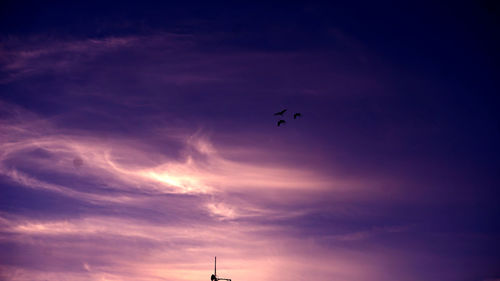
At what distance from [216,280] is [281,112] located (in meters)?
87.0

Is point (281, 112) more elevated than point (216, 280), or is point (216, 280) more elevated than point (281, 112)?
point (281, 112)

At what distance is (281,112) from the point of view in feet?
182

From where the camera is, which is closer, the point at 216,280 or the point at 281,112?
the point at 281,112

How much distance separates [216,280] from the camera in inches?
4355
